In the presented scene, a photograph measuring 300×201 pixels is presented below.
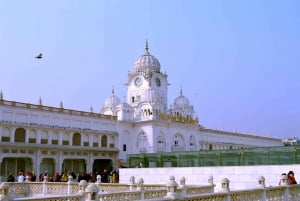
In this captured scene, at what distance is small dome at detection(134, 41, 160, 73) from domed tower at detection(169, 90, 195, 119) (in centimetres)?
588

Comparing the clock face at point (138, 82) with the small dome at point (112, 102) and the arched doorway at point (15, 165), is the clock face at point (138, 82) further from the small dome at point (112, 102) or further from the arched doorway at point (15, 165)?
the arched doorway at point (15, 165)

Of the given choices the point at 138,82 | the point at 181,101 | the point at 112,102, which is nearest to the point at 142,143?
the point at 112,102

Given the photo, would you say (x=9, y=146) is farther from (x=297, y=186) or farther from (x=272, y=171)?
(x=297, y=186)

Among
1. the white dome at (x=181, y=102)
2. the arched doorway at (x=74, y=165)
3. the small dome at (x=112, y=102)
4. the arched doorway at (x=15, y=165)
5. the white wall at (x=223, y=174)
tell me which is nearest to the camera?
the white wall at (x=223, y=174)

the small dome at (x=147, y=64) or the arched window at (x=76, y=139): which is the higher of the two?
the small dome at (x=147, y=64)

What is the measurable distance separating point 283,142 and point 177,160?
60463 millimetres

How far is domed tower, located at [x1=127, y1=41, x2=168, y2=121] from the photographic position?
5356cm

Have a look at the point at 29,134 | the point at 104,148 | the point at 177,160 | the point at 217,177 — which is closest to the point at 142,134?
the point at 104,148

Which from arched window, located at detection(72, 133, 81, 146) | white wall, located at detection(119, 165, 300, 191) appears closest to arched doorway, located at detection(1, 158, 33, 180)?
arched window, located at detection(72, 133, 81, 146)

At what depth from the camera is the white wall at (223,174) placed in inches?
871

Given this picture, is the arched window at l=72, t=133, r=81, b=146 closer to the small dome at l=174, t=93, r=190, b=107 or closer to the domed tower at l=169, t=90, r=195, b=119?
the domed tower at l=169, t=90, r=195, b=119

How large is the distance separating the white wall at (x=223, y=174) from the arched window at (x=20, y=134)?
14484 millimetres

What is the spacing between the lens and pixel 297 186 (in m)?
13.5

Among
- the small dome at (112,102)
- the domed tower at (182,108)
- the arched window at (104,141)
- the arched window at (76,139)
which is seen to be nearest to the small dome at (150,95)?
the domed tower at (182,108)
